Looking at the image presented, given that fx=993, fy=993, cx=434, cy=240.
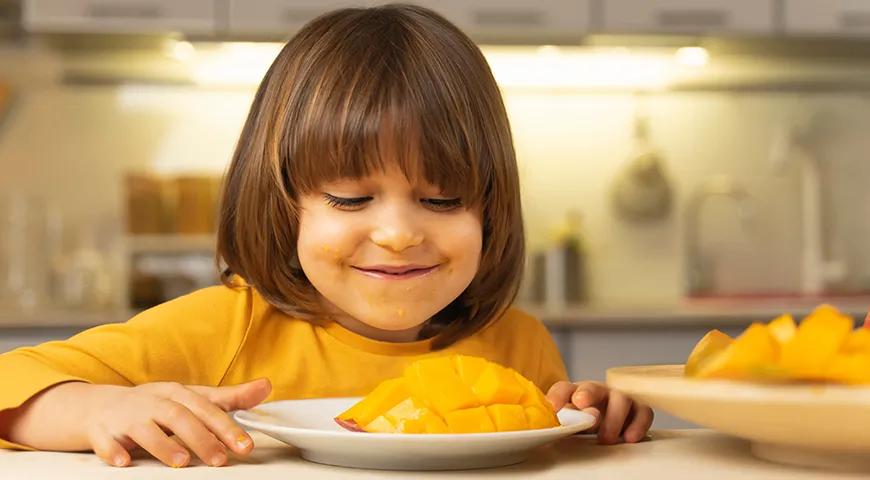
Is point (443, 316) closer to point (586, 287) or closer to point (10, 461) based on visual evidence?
A: point (10, 461)

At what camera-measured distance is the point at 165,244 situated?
118 inches

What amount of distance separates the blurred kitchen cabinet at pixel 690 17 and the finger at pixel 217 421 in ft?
7.57

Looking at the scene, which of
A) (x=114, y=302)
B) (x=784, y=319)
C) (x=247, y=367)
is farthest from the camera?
(x=114, y=302)

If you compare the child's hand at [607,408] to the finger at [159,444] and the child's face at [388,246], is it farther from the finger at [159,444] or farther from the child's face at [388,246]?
the finger at [159,444]

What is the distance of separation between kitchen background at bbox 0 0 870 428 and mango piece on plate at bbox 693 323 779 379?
2.33 metres

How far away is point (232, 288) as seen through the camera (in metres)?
1.09

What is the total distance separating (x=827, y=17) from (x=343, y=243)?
238 cm

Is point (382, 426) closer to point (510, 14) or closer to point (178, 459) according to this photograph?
point (178, 459)

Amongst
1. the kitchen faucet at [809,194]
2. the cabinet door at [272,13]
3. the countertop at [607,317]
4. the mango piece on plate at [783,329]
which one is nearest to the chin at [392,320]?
the mango piece on plate at [783,329]

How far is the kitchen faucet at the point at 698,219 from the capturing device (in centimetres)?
324

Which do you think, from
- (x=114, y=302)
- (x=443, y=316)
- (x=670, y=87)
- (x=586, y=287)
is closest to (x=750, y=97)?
(x=670, y=87)

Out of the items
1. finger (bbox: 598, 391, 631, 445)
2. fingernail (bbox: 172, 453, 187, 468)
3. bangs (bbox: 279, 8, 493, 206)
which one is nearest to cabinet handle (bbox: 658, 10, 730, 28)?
bangs (bbox: 279, 8, 493, 206)

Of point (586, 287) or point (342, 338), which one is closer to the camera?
point (342, 338)

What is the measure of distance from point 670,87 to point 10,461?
2.87 meters
